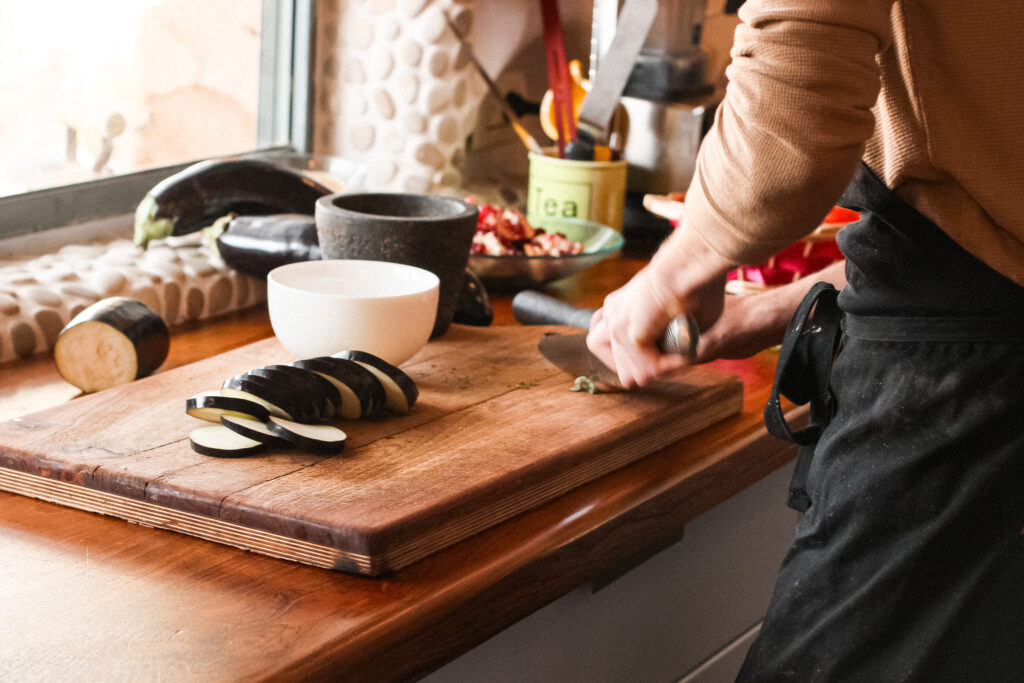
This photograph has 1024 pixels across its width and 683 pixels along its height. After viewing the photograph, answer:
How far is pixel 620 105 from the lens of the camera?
5.89 ft

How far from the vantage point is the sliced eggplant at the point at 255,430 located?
74 cm

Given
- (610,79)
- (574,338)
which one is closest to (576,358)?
(574,338)

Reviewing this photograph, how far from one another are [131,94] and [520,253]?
58 centimetres

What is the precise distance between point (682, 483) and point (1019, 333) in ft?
0.92

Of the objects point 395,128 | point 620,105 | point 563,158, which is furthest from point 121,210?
point 620,105

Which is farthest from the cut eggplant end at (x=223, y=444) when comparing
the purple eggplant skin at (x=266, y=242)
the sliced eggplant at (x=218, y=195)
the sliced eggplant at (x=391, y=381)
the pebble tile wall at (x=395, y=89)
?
the pebble tile wall at (x=395, y=89)

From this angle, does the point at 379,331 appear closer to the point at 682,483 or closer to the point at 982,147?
the point at 682,483

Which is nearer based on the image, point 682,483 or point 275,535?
point 275,535

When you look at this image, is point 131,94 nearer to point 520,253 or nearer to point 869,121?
point 520,253

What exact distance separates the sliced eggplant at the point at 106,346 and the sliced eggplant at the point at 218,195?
1.06ft

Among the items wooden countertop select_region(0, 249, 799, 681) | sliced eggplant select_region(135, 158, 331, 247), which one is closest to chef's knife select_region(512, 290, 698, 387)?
wooden countertop select_region(0, 249, 799, 681)

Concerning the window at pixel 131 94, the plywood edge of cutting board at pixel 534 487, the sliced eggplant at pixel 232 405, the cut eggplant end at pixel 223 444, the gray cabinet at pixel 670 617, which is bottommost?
the gray cabinet at pixel 670 617

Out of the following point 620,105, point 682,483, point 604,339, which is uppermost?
point 620,105

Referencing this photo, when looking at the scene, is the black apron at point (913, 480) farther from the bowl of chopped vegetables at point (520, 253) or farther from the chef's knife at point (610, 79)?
the chef's knife at point (610, 79)
